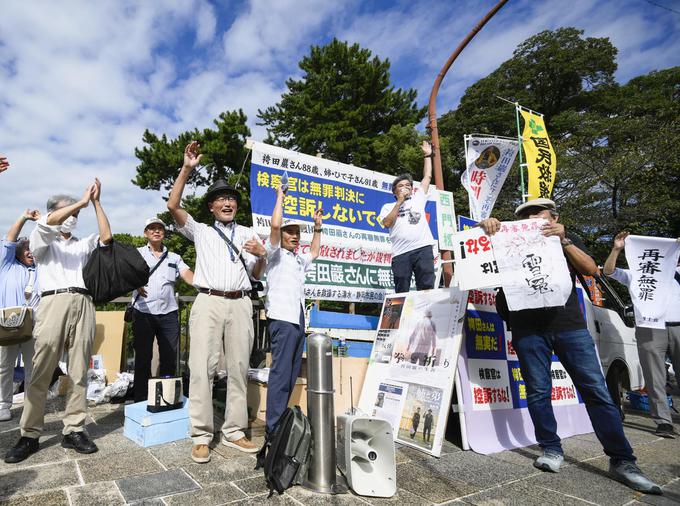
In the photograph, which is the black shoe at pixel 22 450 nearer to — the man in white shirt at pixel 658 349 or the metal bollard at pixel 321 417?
the metal bollard at pixel 321 417

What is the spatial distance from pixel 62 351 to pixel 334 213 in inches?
160

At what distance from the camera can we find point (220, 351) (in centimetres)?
335

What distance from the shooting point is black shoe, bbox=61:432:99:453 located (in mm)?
3104

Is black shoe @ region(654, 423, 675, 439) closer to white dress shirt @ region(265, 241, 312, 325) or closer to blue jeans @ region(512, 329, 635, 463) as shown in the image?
blue jeans @ region(512, 329, 635, 463)

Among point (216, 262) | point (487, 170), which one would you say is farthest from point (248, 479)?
point (487, 170)

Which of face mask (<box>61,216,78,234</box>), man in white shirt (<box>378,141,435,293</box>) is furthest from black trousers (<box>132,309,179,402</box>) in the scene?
man in white shirt (<box>378,141,435,293</box>)

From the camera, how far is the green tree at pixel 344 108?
1870cm

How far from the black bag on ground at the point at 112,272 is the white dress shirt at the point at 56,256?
0.09m

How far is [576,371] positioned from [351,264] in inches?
145

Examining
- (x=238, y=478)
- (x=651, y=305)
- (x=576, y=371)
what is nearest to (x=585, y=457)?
(x=576, y=371)

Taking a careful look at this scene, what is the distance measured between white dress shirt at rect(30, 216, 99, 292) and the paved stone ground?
1.35 m

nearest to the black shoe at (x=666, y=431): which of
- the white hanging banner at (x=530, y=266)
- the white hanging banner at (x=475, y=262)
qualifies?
the white hanging banner at (x=530, y=266)

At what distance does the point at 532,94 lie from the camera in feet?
83.8

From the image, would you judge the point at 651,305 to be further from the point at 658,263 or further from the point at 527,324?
the point at 527,324
